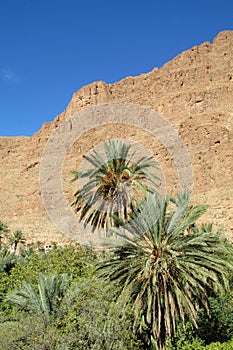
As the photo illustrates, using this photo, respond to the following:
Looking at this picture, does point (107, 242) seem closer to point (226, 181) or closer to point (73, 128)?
point (226, 181)

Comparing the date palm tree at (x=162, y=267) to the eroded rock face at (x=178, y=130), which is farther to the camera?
the eroded rock face at (x=178, y=130)

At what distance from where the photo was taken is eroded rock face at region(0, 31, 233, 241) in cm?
4262

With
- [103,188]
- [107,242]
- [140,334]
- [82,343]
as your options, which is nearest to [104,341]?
[82,343]

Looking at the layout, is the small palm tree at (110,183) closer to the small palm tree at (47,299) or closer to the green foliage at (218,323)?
the small palm tree at (47,299)

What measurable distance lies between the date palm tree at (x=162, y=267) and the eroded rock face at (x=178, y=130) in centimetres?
1975

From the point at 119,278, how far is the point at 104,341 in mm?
1758

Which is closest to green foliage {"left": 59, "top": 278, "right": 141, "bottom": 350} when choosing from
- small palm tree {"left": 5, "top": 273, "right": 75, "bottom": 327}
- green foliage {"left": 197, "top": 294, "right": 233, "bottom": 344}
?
small palm tree {"left": 5, "top": 273, "right": 75, "bottom": 327}

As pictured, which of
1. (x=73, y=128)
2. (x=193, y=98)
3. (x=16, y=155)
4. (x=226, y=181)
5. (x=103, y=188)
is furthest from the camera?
(x=16, y=155)

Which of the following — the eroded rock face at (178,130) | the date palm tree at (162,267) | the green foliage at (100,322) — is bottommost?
the green foliage at (100,322)

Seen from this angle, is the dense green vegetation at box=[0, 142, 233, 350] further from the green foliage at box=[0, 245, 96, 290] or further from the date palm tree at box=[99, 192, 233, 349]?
the green foliage at box=[0, 245, 96, 290]

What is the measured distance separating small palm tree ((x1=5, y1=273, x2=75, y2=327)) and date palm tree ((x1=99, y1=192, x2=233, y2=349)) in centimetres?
262

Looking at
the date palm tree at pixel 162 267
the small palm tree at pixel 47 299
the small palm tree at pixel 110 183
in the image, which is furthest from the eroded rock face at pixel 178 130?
the date palm tree at pixel 162 267

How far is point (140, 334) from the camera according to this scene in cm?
1126

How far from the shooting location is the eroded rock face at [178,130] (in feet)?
140
